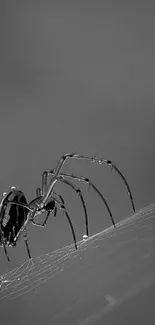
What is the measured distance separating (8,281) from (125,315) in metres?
0.73

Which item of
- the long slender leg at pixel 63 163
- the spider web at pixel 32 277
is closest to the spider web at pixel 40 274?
the spider web at pixel 32 277

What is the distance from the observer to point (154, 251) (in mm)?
893

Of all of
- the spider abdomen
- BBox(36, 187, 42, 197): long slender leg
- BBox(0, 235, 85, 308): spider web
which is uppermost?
BBox(36, 187, 42, 197): long slender leg

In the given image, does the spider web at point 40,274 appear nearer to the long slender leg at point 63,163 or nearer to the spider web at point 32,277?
the spider web at point 32,277

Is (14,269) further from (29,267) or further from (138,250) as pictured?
(138,250)

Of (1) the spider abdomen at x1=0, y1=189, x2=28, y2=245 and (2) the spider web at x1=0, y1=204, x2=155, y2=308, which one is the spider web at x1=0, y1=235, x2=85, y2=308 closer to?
(2) the spider web at x1=0, y1=204, x2=155, y2=308

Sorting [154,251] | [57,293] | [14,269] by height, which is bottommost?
[14,269]

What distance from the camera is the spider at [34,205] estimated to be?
4.36ft

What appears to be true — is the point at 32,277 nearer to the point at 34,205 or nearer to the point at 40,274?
the point at 40,274

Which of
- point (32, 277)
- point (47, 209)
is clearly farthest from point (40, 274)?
point (47, 209)

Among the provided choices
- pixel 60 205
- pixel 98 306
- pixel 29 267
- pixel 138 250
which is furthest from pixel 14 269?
pixel 98 306

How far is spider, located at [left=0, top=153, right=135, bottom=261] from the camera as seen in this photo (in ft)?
4.36

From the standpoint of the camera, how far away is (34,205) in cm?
139

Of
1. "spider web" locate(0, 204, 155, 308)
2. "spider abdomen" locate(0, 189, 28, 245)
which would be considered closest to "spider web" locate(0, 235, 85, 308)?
"spider web" locate(0, 204, 155, 308)
